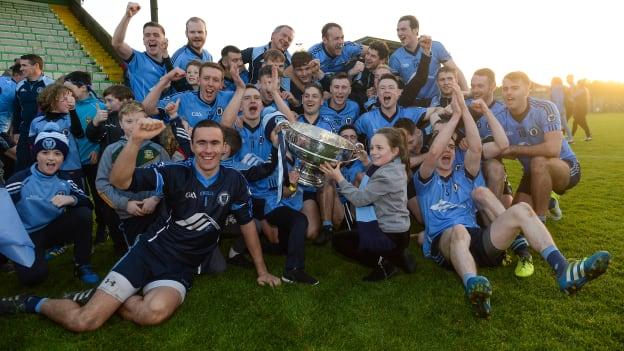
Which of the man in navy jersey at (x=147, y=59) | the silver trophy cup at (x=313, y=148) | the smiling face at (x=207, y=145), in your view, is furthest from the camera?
the man in navy jersey at (x=147, y=59)

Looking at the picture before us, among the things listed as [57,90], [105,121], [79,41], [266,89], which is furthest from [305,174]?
[79,41]

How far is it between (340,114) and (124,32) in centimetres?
264

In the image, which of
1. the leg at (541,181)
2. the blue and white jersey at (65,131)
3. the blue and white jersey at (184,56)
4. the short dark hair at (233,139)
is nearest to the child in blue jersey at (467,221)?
the leg at (541,181)

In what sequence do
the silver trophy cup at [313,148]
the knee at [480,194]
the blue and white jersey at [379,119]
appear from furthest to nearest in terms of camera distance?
the blue and white jersey at [379,119] < the knee at [480,194] < the silver trophy cup at [313,148]

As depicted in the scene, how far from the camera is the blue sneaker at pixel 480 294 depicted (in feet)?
9.09

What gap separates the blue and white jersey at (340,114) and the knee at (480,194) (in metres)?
A: 1.84

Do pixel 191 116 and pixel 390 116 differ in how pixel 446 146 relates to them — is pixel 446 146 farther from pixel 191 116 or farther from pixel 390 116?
pixel 191 116

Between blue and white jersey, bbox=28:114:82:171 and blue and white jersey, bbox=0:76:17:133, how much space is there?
2884 millimetres

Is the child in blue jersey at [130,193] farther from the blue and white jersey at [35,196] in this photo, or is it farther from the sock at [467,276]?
the sock at [467,276]

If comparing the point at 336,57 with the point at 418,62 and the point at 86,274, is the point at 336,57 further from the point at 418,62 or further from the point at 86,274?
the point at 86,274

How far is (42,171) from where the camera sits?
11.8 ft

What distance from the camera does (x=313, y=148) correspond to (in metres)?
3.14

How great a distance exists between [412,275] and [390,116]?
1.95 m

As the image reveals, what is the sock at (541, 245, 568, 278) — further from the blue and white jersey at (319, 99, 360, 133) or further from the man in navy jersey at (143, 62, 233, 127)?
the man in navy jersey at (143, 62, 233, 127)
